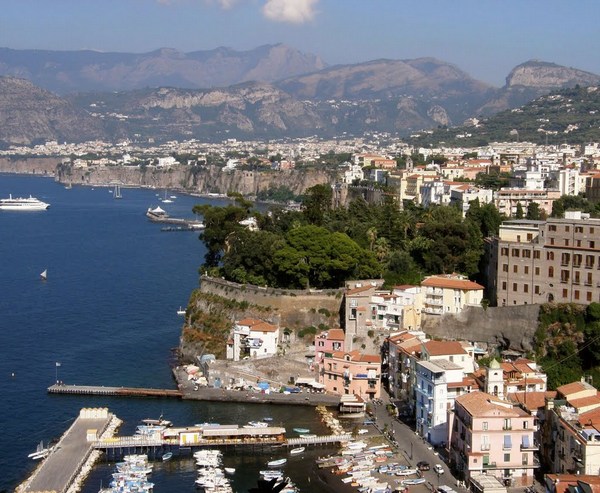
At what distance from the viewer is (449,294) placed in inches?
1164

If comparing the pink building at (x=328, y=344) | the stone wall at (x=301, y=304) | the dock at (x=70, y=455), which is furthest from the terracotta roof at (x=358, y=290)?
the dock at (x=70, y=455)

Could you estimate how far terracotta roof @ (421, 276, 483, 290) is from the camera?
1156 inches

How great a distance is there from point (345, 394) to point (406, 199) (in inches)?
919

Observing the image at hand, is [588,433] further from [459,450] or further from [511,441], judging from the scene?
[459,450]

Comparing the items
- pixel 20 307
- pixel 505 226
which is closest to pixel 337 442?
pixel 505 226

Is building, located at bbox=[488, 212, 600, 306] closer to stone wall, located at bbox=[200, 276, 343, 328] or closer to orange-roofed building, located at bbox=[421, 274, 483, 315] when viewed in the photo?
orange-roofed building, located at bbox=[421, 274, 483, 315]

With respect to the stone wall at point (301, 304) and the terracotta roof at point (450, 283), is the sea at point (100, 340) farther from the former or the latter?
the terracotta roof at point (450, 283)

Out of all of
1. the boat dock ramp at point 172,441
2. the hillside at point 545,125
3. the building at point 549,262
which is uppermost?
the hillside at point 545,125

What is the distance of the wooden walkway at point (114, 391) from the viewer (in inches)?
1119

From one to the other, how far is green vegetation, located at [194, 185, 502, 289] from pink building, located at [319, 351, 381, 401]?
4.30 metres

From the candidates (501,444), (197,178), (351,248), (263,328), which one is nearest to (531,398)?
(501,444)

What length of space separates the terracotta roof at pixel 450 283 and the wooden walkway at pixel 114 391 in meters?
8.19

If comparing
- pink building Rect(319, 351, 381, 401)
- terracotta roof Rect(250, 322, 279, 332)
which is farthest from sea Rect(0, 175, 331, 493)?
terracotta roof Rect(250, 322, 279, 332)

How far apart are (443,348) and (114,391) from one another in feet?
32.1
